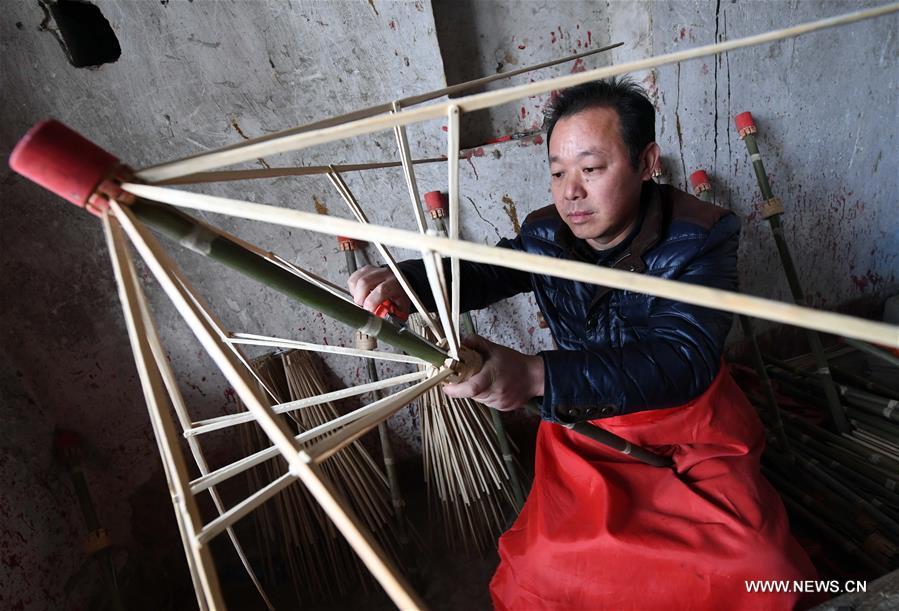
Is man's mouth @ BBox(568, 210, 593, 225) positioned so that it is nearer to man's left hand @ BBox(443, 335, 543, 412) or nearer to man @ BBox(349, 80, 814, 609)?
man @ BBox(349, 80, 814, 609)

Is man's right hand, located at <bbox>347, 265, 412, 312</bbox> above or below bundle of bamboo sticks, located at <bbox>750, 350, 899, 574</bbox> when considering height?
above

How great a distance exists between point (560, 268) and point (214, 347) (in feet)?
1.25

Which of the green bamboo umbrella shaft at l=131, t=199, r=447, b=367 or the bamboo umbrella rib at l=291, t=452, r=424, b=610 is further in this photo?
the green bamboo umbrella shaft at l=131, t=199, r=447, b=367

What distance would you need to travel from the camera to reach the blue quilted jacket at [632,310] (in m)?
0.99

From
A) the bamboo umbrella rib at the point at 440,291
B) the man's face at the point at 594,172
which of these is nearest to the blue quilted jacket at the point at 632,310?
the man's face at the point at 594,172

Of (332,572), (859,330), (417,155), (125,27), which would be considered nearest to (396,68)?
(417,155)

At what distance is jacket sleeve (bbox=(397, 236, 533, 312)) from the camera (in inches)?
54.6

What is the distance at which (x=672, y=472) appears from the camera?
1.18 meters

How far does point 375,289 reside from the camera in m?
1.11

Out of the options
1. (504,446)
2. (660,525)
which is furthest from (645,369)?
(504,446)

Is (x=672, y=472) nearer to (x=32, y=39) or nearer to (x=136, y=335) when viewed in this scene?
(x=136, y=335)

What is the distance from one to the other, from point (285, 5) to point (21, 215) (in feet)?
3.81

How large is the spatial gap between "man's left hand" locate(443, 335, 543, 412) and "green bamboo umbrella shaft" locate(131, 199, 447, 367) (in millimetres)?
178

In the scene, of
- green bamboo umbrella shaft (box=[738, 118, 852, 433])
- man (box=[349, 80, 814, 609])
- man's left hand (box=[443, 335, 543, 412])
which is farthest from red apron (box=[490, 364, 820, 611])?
green bamboo umbrella shaft (box=[738, 118, 852, 433])
